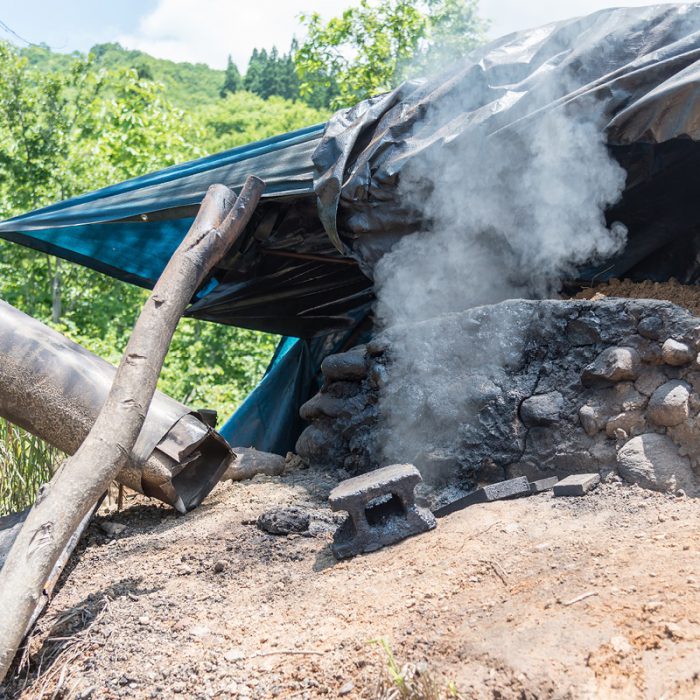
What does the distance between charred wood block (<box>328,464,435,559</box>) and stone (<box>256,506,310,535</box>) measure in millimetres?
352

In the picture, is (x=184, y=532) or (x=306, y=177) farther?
(x=306, y=177)

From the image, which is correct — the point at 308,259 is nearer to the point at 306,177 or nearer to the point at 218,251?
the point at 306,177

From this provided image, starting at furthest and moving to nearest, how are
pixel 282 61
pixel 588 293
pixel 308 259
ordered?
pixel 282 61, pixel 308 259, pixel 588 293

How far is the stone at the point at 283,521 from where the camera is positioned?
12.3 feet

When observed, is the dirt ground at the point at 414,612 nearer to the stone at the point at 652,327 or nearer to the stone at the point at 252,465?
the stone at the point at 652,327

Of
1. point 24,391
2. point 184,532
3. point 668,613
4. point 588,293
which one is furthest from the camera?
point 588,293

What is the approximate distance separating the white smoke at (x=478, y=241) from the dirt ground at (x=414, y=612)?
820mm

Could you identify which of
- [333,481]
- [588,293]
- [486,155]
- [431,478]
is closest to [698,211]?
[588,293]

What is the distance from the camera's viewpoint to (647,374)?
3.51 meters

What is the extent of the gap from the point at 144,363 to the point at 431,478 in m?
1.48

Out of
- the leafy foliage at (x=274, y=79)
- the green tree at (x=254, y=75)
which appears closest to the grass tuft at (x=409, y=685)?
the leafy foliage at (x=274, y=79)

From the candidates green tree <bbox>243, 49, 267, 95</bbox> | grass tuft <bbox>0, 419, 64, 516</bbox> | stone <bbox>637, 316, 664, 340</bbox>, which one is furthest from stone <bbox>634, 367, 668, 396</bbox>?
green tree <bbox>243, 49, 267, 95</bbox>

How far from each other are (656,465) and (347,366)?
1812mm

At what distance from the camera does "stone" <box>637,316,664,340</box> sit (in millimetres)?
3484
